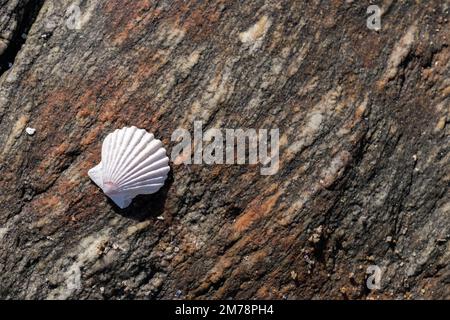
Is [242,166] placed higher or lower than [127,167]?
lower

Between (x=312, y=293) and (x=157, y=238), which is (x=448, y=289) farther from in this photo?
(x=157, y=238)

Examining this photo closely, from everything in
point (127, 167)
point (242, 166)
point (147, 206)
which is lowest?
point (147, 206)

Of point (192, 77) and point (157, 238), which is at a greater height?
point (192, 77)

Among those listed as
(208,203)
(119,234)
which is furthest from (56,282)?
(208,203)

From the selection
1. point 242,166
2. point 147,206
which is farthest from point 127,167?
point 242,166

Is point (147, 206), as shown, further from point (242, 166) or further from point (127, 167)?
point (242, 166)

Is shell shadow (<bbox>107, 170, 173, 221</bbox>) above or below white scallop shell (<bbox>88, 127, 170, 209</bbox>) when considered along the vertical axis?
below
